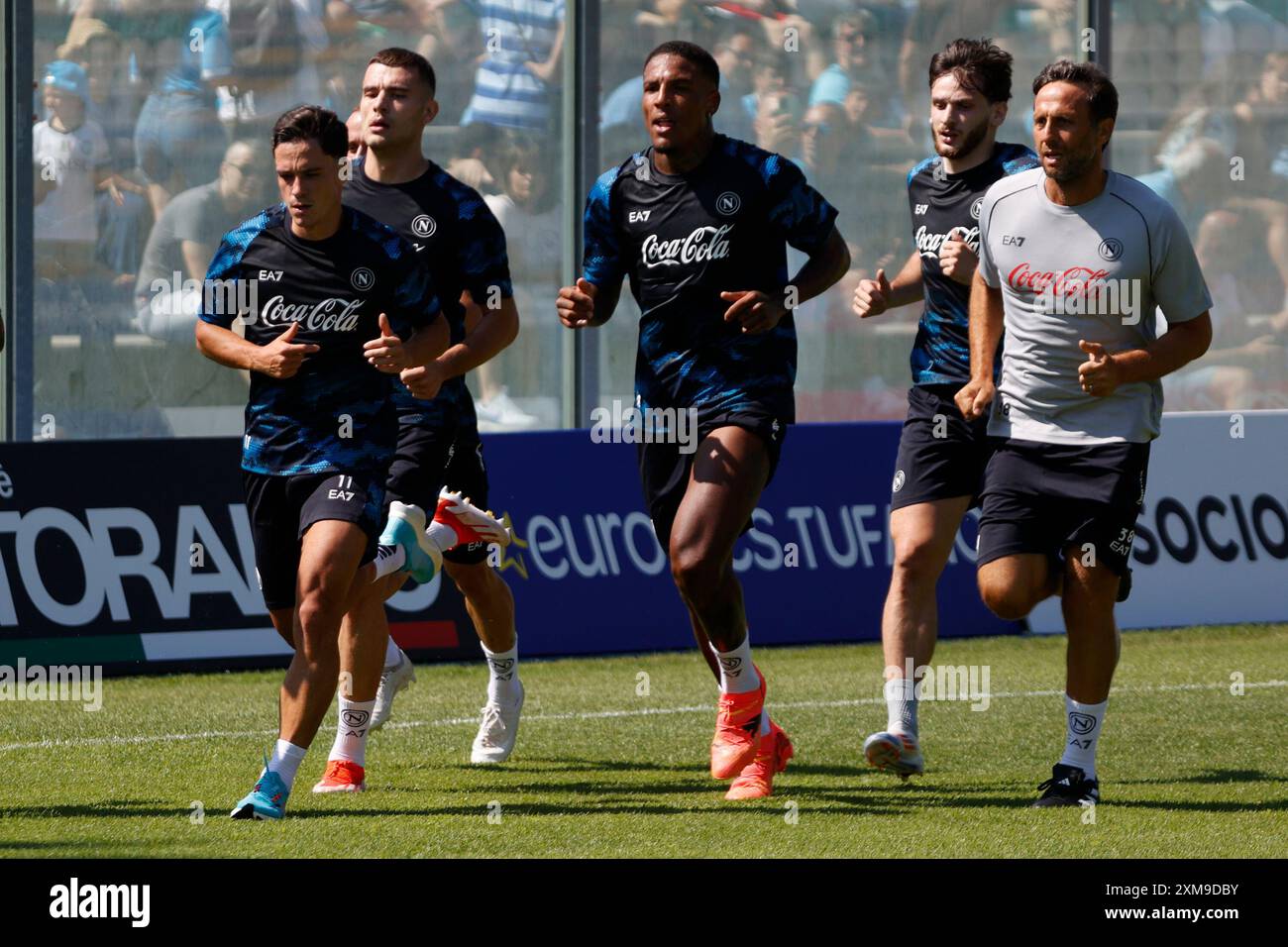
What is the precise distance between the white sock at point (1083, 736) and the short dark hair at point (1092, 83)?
1906mm

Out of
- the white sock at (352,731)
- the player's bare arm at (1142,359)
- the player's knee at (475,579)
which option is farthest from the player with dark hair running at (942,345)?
the white sock at (352,731)

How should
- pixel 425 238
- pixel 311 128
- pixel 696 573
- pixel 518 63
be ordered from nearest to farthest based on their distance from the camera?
pixel 311 128 < pixel 696 573 < pixel 425 238 < pixel 518 63

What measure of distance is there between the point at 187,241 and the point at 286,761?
703cm

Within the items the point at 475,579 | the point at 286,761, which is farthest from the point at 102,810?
the point at 475,579

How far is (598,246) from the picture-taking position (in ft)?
26.5

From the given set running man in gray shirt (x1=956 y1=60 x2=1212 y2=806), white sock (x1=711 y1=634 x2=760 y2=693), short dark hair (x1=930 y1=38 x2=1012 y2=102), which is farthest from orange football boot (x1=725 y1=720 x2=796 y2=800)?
short dark hair (x1=930 y1=38 x2=1012 y2=102)

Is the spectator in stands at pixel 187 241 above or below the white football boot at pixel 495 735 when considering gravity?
above

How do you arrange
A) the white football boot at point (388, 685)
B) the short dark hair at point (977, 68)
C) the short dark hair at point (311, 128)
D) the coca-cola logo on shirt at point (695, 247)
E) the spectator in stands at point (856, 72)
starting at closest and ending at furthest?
the short dark hair at point (311, 128) → the coca-cola logo on shirt at point (695, 247) → the short dark hair at point (977, 68) → the white football boot at point (388, 685) → the spectator in stands at point (856, 72)

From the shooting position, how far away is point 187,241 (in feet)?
44.2

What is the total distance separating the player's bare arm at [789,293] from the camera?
754 cm

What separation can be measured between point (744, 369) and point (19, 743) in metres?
3.36

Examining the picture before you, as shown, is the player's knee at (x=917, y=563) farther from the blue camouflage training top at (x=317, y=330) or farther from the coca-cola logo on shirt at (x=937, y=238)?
the blue camouflage training top at (x=317, y=330)

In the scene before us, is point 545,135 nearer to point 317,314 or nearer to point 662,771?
point 662,771
